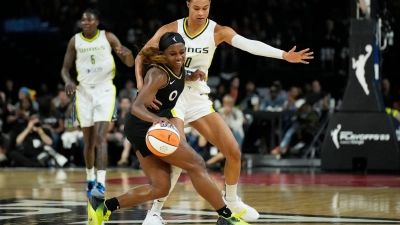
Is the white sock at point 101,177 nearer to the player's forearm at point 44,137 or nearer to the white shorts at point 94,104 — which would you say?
the white shorts at point 94,104

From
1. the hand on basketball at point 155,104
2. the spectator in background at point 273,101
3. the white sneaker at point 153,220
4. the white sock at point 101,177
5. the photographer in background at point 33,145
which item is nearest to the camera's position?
the hand on basketball at point 155,104

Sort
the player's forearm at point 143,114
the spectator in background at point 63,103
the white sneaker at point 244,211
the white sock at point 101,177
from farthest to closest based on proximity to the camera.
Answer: the spectator in background at point 63,103 → the white sock at point 101,177 → the white sneaker at point 244,211 → the player's forearm at point 143,114

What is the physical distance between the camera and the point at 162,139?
6.46m

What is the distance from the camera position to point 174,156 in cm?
664

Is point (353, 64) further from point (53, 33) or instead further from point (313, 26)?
point (53, 33)

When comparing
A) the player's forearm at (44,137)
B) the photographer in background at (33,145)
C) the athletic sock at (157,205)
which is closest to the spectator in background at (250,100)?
A: the player's forearm at (44,137)

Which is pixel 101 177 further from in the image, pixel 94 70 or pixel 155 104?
pixel 155 104

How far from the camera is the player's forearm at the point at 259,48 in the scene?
24.8 feet

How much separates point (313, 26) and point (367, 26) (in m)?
6.47

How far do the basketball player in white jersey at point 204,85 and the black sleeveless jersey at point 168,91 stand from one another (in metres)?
0.52

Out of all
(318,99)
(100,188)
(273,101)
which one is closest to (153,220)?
(100,188)

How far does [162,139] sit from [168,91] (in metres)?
0.51

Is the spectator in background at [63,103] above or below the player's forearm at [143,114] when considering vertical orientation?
below

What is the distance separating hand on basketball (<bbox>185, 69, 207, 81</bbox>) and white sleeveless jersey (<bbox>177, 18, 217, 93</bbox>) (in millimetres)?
94
